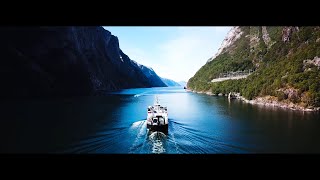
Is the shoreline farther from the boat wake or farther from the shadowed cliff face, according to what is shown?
the shadowed cliff face

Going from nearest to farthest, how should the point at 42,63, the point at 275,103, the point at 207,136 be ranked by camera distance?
the point at 207,136, the point at 275,103, the point at 42,63

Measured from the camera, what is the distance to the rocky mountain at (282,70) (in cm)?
4156

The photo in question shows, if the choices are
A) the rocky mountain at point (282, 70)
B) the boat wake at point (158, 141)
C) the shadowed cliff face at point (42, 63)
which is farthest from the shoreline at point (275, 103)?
the shadowed cliff face at point (42, 63)

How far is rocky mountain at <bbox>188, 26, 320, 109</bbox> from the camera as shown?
41.6 metres

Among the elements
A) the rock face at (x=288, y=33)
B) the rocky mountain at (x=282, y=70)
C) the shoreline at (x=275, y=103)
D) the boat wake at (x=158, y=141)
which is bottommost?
the boat wake at (x=158, y=141)

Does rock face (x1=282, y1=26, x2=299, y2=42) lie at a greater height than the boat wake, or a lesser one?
greater

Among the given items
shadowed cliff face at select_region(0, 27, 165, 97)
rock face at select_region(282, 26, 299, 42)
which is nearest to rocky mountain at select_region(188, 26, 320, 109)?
rock face at select_region(282, 26, 299, 42)

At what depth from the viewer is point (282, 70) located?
5312cm

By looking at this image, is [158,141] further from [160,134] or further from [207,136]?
[207,136]

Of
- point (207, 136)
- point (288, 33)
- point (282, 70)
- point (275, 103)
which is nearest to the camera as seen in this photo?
point (207, 136)

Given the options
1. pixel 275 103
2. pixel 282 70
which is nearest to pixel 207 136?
pixel 275 103

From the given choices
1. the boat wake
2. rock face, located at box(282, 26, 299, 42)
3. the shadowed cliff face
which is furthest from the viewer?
rock face, located at box(282, 26, 299, 42)

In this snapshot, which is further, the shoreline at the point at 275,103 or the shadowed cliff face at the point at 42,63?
the shadowed cliff face at the point at 42,63

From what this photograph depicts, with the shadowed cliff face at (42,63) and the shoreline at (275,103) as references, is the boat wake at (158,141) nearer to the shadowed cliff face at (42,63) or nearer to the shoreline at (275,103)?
the shoreline at (275,103)
